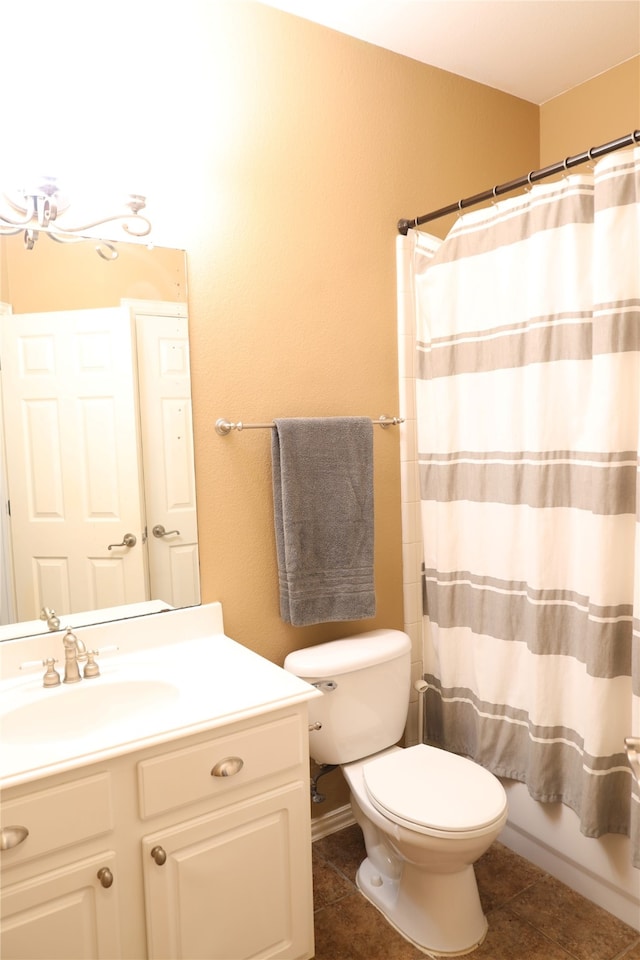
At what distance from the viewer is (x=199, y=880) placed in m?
1.38

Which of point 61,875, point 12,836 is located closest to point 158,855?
point 61,875

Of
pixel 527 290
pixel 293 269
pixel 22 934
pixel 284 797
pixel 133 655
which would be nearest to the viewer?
pixel 22 934

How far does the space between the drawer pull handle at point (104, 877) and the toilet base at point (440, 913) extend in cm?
86

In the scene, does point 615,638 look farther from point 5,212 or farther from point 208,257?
point 5,212

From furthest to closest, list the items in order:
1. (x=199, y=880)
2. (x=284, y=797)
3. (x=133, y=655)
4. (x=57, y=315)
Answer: (x=133, y=655), (x=57, y=315), (x=284, y=797), (x=199, y=880)

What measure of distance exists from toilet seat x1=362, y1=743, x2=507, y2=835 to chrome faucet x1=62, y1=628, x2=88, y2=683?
82 centimetres

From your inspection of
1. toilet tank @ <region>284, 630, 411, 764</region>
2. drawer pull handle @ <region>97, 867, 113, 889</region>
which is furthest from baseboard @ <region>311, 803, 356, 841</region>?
drawer pull handle @ <region>97, 867, 113, 889</region>

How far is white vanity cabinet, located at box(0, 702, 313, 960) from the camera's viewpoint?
47.0 inches

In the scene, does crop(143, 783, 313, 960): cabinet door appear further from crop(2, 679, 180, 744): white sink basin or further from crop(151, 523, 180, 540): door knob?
crop(151, 523, 180, 540): door knob

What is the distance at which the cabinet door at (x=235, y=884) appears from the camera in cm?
133

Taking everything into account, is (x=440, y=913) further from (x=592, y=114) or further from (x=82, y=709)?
(x=592, y=114)

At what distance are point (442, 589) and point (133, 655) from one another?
3.38 feet

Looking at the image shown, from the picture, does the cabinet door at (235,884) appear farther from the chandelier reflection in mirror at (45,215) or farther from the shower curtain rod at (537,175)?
the shower curtain rod at (537,175)

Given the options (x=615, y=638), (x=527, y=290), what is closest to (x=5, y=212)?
(x=527, y=290)
